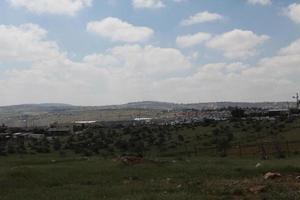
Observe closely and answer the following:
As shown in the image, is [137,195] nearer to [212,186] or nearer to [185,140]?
[212,186]

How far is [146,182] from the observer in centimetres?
2566

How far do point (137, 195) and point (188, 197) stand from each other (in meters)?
2.24

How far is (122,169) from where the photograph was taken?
30.4 metres

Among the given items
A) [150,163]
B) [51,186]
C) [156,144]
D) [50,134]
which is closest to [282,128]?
[156,144]

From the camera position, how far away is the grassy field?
20938 mm

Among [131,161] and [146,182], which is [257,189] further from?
Result: [131,161]

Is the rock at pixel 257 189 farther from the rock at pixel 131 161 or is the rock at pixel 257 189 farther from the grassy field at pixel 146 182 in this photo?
the rock at pixel 131 161

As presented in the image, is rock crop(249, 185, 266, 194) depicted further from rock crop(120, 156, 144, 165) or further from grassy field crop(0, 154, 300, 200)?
rock crop(120, 156, 144, 165)

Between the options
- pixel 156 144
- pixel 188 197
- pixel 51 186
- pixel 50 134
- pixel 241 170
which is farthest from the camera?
pixel 50 134

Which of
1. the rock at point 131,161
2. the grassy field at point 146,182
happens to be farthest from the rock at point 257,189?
the rock at point 131,161

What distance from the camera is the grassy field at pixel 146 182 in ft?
68.7

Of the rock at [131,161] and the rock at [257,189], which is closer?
the rock at [257,189]

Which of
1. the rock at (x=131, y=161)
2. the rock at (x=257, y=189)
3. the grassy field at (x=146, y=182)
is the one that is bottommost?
the grassy field at (x=146, y=182)

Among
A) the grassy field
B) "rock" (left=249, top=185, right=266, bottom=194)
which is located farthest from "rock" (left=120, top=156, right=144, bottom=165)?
"rock" (left=249, top=185, right=266, bottom=194)
